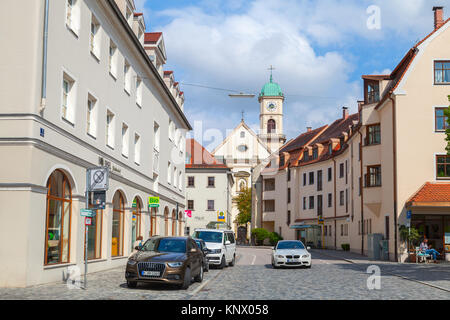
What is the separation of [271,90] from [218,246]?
277ft

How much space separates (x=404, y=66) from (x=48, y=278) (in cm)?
2636

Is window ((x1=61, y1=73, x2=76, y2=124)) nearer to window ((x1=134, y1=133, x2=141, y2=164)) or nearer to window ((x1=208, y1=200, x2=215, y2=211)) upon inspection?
window ((x1=134, y1=133, x2=141, y2=164))

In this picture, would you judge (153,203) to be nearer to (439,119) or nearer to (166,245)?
(166,245)

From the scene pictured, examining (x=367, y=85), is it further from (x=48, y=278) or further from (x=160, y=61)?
(x=48, y=278)

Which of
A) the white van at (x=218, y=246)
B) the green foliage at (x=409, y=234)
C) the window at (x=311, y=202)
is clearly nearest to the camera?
the white van at (x=218, y=246)

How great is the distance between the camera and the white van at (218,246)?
25250 millimetres

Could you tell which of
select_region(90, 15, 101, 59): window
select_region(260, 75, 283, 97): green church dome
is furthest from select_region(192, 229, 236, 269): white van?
select_region(260, 75, 283, 97): green church dome

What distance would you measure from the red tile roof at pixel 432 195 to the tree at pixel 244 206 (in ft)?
192

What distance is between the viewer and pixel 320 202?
61.0 meters

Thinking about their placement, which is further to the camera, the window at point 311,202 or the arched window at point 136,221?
the window at point 311,202

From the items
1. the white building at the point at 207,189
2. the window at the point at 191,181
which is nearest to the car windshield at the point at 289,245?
the white building at the point at 207,189

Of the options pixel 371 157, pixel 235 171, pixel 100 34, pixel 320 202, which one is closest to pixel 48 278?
pixel 100 34

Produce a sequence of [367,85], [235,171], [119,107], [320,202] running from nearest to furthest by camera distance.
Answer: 1. [119,107]
2. [367,85]
3. [320,202]
4. [235,171]

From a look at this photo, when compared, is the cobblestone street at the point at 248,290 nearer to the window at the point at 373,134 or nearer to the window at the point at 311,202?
the window at the point at 373,134
